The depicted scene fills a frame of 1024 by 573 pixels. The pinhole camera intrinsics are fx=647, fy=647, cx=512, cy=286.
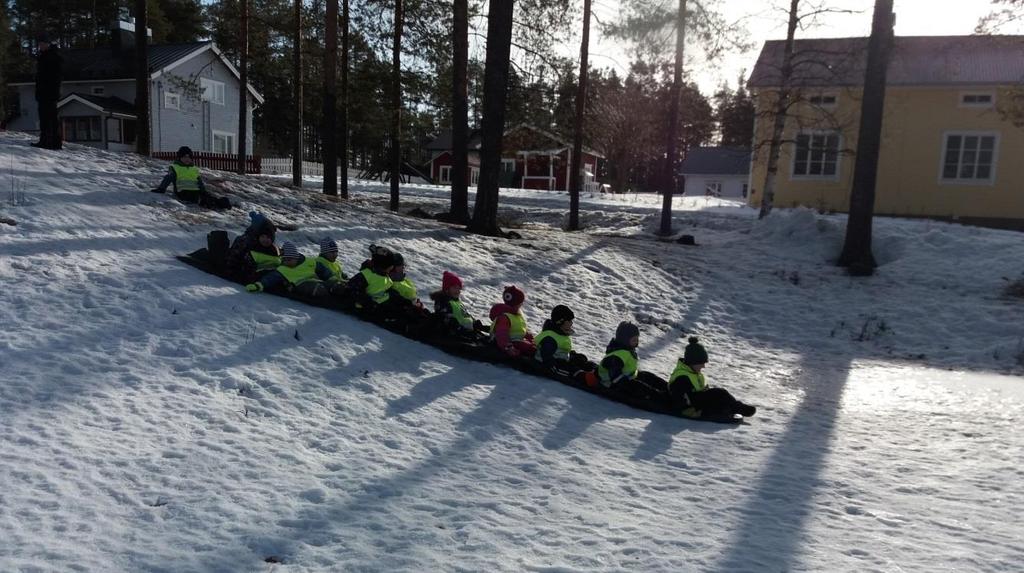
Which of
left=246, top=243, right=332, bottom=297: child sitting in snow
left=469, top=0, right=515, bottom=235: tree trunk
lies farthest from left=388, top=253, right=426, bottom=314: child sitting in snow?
left=469, top=0, right=515, bottom=235: tree trunk

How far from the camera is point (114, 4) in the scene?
51562mm

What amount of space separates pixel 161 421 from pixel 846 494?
4941 millimetres

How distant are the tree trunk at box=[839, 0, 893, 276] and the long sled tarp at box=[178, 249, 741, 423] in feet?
33.8

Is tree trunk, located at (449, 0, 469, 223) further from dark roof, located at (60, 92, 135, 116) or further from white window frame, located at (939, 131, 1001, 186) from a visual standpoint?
dark roof, located at (60, 92, 135, 116)

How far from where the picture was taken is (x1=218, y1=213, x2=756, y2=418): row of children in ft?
22.4

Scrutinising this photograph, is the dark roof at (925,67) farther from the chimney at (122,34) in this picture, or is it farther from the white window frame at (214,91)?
the chimney at (122,34)

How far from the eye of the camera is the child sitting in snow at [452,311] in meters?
7.59

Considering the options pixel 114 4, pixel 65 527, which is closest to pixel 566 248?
pixel 65 527

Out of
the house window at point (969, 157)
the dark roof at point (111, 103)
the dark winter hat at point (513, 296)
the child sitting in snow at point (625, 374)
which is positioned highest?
the dark roof at point (111, 103)

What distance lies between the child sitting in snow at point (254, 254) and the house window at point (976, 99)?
26.2m

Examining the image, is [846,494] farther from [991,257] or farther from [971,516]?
[991,257]

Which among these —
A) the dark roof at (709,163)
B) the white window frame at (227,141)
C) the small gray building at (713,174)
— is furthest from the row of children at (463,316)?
the dark roof at (709,163)

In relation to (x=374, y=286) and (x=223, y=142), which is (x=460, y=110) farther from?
(x=223, y=142)

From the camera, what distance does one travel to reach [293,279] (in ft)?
25.2
